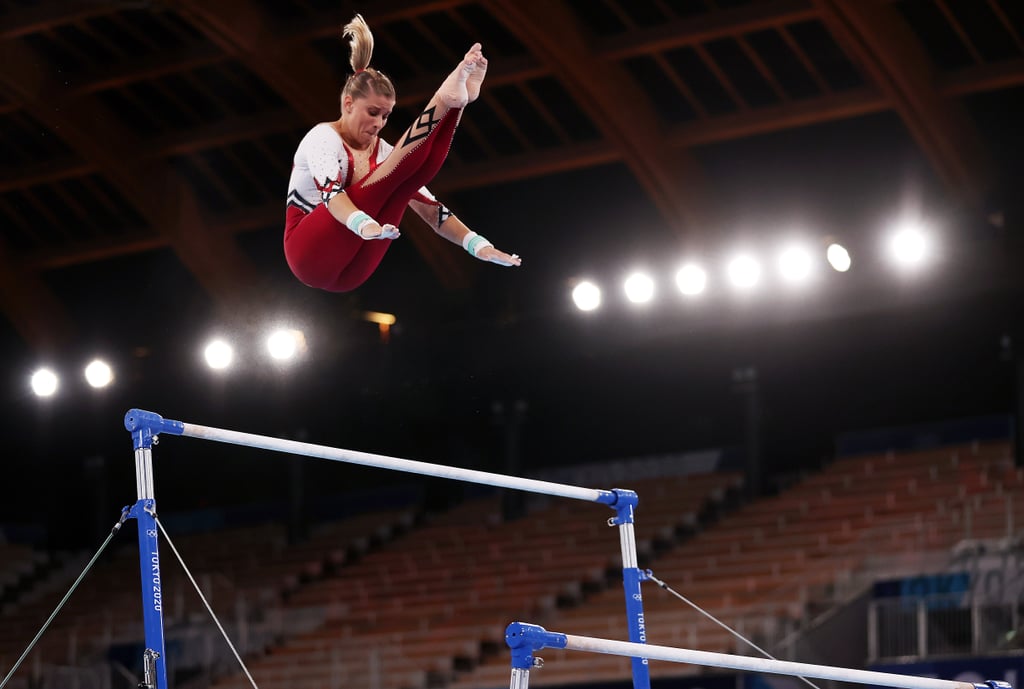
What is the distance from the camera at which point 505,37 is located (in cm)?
1791

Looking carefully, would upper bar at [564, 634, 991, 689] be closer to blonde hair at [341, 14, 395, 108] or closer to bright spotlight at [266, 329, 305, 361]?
blonde hair at [341, 14, 395, 108]

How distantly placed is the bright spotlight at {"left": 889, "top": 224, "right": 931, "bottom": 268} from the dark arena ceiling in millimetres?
316

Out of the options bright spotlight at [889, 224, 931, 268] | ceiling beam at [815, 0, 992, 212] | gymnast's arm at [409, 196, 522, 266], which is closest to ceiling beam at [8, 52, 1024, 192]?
ceiling beam at [815, 0, 992, 212]

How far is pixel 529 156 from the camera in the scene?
746 inches

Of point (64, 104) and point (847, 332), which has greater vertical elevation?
point (64, 104)

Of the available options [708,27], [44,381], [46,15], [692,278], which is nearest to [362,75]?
[46,15]

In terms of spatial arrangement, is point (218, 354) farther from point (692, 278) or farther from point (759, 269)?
point (759, 269)

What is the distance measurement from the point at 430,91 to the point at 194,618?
658 centimetres

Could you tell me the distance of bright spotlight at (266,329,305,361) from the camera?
17812 millimetres

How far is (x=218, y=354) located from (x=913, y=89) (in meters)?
8.48

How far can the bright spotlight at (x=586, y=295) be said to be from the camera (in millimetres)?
17391

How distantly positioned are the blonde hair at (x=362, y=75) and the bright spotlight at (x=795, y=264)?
38.6 feet

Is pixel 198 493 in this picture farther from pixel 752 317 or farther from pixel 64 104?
pixel 752 317

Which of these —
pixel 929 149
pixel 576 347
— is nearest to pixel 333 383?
pixel 576 347
